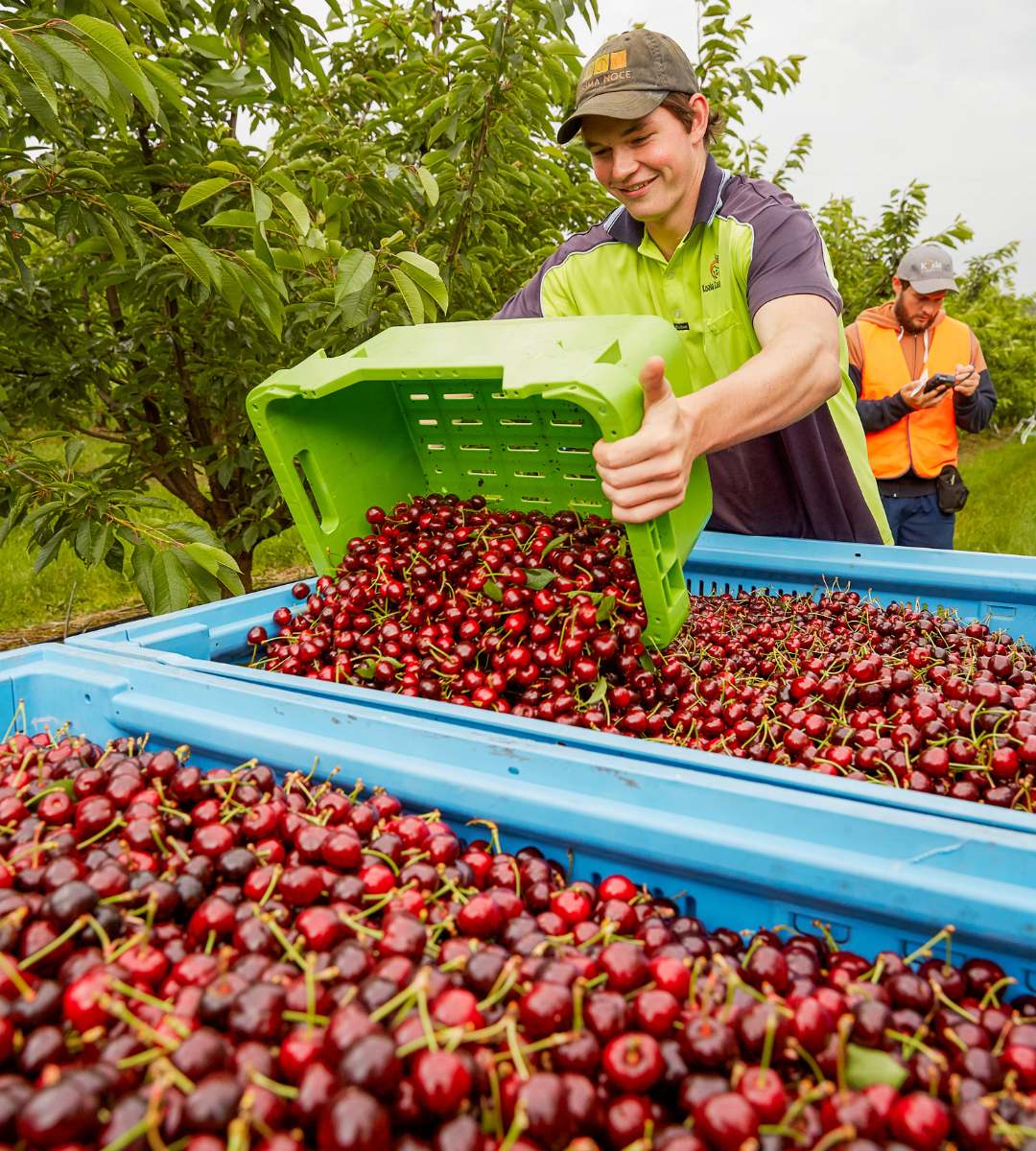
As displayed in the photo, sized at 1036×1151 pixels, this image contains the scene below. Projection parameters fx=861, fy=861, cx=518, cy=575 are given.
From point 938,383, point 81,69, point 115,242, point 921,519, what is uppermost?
point 81,69

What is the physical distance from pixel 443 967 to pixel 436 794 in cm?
A: 37

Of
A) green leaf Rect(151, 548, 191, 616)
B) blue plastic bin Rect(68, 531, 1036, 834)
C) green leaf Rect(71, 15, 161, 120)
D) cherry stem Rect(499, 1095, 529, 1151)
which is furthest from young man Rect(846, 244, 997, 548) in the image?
cherry stem Rect(499, 1095, 529, 1151)

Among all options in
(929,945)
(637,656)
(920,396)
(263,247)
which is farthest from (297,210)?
(920,396)

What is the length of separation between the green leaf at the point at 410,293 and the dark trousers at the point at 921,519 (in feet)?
→ 12.7

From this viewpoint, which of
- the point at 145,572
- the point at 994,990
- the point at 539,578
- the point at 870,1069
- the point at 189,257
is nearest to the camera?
the point at 870,1069

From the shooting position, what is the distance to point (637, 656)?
79.1 inches

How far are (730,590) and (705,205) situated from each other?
4.12ft

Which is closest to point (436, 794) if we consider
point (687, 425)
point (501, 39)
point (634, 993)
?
point (634, 993)

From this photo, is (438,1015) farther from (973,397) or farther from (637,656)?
(973,397)

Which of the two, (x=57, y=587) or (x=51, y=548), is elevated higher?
(x=51, y=548)

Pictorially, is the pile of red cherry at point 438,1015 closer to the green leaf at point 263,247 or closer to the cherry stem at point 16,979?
the cherry stem at point 16,979

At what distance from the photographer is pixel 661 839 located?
1.24 m

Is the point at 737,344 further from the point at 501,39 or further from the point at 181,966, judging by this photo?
the point at 181,966

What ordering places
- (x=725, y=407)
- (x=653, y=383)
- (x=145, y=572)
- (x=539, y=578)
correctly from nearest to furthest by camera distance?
(x=653, y=383), (x=725, y=407), (x=539, y=578), (x=145, y=572)
